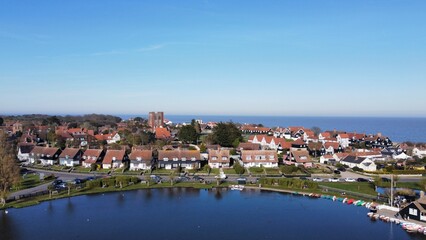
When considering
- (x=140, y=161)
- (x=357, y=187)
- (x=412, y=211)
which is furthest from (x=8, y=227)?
(x=357, y=187)

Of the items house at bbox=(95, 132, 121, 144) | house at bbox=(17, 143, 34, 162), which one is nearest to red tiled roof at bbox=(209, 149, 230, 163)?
house at bbox=(17, 143, 34, 162)

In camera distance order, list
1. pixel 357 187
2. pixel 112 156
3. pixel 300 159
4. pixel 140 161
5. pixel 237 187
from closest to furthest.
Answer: pixel 357 187 < pixel 237 187 < pixel 140 161 < pixel 112 156 < pixel 300 159

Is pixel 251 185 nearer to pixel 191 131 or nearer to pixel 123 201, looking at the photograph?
pixel 123 201

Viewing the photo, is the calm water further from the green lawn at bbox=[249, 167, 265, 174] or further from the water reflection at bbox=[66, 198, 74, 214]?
the green lawn at bbox=[249, 167, 265, 174]

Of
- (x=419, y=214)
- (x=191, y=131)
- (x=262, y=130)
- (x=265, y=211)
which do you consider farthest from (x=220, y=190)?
(x=262, y=130)

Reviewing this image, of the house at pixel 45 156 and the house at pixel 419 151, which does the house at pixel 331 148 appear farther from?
the house at pixel 45 156

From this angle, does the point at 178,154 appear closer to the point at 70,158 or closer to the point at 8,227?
the point at 70,158
